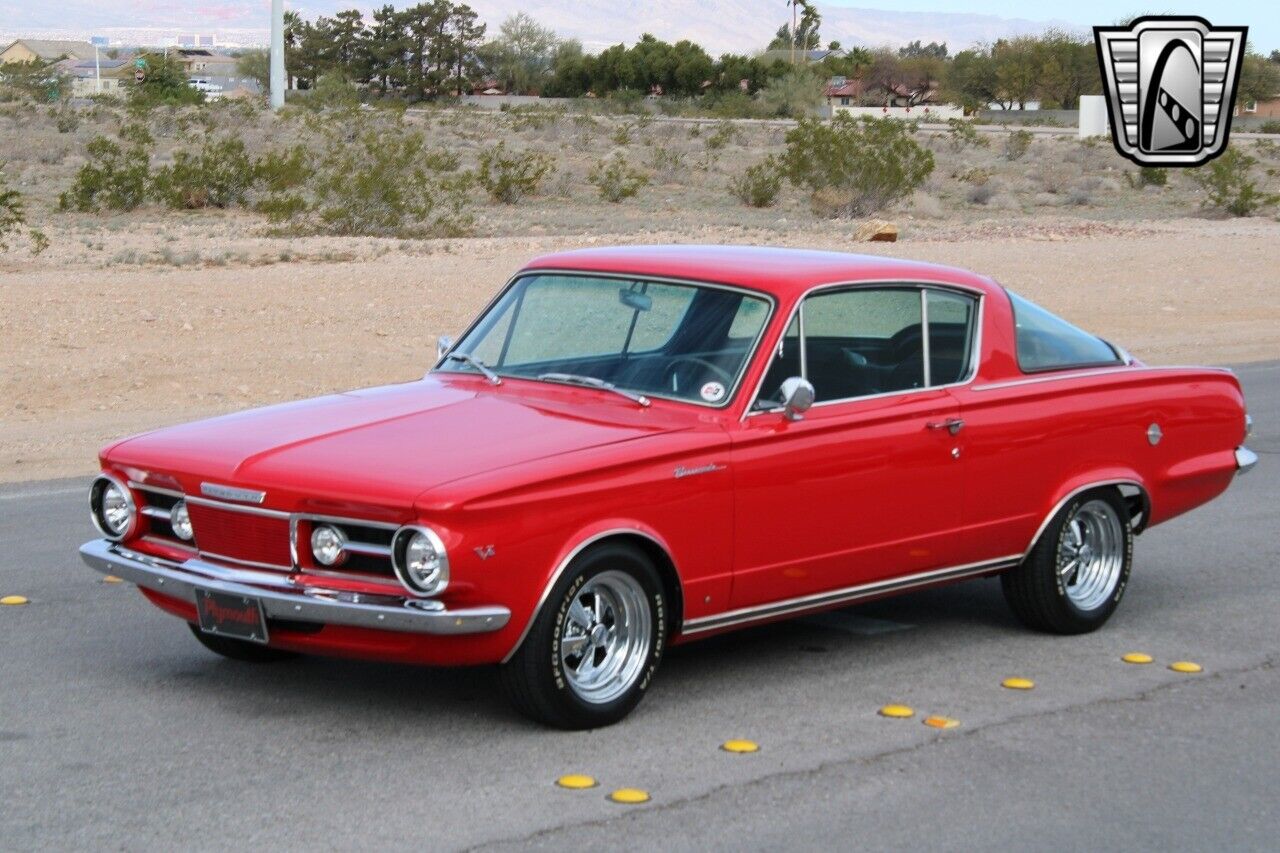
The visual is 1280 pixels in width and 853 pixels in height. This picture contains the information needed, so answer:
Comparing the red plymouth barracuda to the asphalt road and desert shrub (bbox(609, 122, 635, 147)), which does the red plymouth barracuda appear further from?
desert shrub (bbox(609, 122, 635, 147))

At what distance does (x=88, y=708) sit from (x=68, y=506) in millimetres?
4111

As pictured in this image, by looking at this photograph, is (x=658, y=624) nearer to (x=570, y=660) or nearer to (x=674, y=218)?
(x=570, y=660)

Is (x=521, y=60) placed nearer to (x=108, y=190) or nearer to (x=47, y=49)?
(x=47, y=49)

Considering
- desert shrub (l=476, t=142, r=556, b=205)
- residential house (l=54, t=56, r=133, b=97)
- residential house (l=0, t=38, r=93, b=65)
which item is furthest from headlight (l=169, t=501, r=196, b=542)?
residential house (l=0, t=38, r=93, b=65)

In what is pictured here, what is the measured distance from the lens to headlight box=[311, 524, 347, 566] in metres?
5.64

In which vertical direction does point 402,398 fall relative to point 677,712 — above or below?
above

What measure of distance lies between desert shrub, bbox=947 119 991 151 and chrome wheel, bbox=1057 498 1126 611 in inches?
1950

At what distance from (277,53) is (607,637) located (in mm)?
54341

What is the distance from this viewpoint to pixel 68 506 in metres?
10.0

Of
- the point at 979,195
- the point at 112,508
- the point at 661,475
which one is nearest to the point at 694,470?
the point at 661,475

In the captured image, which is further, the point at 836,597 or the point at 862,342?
the point at 862,342

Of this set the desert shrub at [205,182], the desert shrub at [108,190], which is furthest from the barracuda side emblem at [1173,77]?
the desert shrub at [108,190]

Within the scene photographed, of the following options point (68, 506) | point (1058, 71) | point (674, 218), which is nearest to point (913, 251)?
point (674, 218)

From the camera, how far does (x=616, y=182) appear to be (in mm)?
39469
